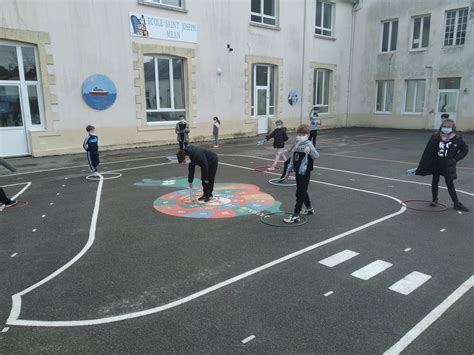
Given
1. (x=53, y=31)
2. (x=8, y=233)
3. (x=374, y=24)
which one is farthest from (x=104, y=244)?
(x=374, y=24)

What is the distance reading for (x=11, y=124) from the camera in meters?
15.5

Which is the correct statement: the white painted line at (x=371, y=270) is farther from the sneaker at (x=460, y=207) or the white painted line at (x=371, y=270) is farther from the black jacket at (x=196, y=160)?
the black jacket at (x=196, y=160)

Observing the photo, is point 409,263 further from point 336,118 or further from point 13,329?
point 336,118

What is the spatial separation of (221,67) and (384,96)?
14367 mm

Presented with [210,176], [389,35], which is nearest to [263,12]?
[389,35]

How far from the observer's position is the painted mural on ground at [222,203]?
26.6ft

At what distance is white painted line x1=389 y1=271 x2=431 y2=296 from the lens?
15.6 ft

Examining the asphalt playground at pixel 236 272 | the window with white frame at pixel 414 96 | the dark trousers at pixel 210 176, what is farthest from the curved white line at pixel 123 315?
the window with white frame at pixel 414 96

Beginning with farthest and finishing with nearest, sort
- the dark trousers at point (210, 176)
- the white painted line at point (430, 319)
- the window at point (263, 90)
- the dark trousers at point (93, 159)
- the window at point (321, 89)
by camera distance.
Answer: the window at point (321, 89), the window at point (263, 90), the dark trousers at point (93, 159), the dark trousers at point (210, 176), the white painted line at point (430, 319)

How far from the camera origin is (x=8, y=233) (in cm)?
704

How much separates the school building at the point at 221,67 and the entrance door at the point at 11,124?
1.6 inches

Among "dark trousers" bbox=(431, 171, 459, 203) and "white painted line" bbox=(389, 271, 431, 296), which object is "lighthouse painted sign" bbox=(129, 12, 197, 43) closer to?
"dark trousers" bbox=(431, 171, 459, 203)

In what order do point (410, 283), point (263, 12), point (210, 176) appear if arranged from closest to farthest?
point (410, 283) → point (210, 176) → point (263, 12)

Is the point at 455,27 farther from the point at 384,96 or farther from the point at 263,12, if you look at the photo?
the point at 263,12
